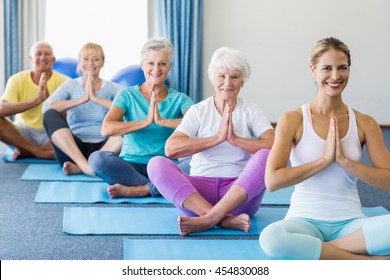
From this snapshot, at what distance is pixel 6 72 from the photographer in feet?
23.3

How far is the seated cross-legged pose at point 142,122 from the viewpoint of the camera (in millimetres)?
3998

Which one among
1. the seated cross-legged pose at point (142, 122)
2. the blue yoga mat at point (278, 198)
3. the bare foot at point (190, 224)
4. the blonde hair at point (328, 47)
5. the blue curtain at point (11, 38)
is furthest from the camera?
the blue curtain at point (11, 38)

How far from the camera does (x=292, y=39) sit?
299 inches

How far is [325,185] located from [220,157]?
0.87m

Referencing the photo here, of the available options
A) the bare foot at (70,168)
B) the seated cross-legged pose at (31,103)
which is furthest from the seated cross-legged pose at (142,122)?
the seated cross-legged pose at (31,103)

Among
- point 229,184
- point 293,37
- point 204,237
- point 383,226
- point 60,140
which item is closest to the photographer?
point 383,226

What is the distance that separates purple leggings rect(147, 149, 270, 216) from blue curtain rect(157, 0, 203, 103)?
13.0ft

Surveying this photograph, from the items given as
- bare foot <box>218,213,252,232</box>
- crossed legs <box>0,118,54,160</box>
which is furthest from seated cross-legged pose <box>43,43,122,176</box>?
bare foot <box>218,213,252,232</box>

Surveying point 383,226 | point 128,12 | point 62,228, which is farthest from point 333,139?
point 128,12

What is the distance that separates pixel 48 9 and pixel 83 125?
97.9 inches

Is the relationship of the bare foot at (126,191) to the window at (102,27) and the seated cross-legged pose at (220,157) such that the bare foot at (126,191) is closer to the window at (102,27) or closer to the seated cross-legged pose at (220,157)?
the seated cross-legged pose at (220,157)

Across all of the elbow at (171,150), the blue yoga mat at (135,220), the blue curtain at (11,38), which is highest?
the blue curtain at (11,38)

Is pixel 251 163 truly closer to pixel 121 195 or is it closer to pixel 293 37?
pixel 121 195

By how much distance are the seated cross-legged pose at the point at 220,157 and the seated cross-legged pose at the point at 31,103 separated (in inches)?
81.5
